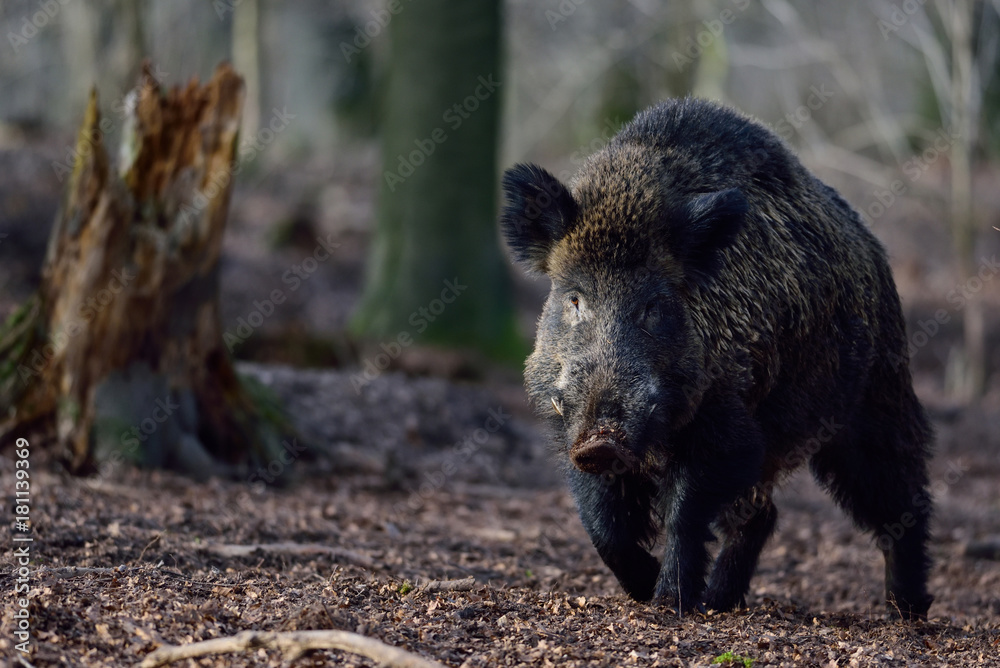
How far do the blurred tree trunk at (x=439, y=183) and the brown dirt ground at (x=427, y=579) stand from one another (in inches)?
156

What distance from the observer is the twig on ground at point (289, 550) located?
5242mm

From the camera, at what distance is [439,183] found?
1252cm

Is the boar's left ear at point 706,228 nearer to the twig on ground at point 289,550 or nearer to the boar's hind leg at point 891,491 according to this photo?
the boar's hind leg at point 891,491

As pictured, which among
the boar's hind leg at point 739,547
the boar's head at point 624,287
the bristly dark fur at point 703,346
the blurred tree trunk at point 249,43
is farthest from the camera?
the blurred tree trunk at point 249,43

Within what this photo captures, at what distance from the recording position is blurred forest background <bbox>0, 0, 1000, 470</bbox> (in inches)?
488

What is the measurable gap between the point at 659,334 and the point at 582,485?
843 millimetres

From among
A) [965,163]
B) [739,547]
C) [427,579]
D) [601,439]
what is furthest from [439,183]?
[601,439]

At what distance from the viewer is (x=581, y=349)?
4594 mm

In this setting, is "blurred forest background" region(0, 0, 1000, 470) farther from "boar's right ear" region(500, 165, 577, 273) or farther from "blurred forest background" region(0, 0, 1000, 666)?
"boar's right ear" region(500, 165, 577, 273)

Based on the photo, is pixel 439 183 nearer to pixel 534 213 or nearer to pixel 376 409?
pixel 376 409

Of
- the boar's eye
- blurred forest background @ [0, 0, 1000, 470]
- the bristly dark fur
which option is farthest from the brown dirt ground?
blurred forest background @ [0, 0, 1000, 470]

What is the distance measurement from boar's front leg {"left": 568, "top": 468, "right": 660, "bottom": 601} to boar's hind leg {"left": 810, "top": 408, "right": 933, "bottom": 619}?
135cm

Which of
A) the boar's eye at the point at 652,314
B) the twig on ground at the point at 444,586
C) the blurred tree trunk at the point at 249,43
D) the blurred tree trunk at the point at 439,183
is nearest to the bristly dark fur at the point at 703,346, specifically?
the boar's eye at the point at 652,314

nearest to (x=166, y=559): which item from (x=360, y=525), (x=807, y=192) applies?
(x=360, y=525)
